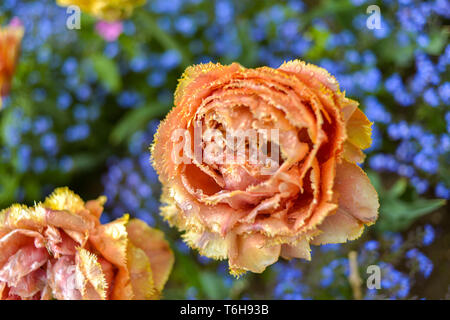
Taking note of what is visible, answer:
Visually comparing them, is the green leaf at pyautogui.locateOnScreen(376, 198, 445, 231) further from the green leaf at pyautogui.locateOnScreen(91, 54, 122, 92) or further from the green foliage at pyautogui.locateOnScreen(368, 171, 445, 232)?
the green leaf at pyautogui.locateOnScreen(91, 54, 122, 92)

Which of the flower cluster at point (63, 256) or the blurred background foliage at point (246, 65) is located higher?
the blurred background foliage at point (246, 65)

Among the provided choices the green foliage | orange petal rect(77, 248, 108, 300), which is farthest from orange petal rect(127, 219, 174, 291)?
the green foliage

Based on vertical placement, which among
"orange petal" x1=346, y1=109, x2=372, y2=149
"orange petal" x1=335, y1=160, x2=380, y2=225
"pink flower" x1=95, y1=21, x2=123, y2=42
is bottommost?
"orange petal" x1=335, y1=160, x2=380, y2=225

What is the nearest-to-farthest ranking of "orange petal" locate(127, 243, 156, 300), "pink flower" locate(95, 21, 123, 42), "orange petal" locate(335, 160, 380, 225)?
1. "orange petal" locate(335, 160, 380, 225)
2. "orange petal" locate(127, 243, 156, 300)
3. "pink flower" locate(95, 21, 123, 42)

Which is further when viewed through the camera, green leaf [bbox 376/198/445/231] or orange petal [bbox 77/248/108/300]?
green leaf [bbox 376/198/445/231]

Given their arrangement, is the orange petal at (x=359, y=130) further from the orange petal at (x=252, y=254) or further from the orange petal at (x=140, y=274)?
the orange petal at (x=140, y=274)

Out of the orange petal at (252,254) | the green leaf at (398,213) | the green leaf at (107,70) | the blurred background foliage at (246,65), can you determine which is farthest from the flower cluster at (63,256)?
the green leaf at (107,70)

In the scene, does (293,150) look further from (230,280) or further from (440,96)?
(230,280)
